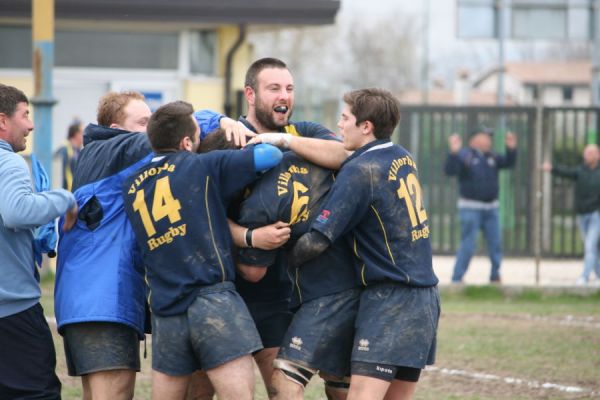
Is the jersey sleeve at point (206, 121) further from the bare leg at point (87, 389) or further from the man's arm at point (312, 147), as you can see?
the bare leg at point (87, 389)

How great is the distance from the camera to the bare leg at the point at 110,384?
20.1 feet

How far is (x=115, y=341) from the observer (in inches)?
242

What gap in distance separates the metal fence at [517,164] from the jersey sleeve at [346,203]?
522 inches

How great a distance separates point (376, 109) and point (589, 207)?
1128 cm

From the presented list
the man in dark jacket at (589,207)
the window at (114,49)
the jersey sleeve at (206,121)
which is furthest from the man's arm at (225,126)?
the window at (114,49)

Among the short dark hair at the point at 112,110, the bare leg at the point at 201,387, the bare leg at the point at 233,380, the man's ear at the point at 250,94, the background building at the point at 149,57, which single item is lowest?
the bare leg at the point at 201,387

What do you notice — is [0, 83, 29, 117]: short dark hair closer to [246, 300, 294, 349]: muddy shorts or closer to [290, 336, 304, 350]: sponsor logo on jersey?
[246, 300, 294, 349]: muddy shorts

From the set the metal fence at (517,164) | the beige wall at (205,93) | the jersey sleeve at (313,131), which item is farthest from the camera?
the beige wall at (205,93)

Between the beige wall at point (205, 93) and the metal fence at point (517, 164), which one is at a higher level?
the beige wall at point (205, 93)

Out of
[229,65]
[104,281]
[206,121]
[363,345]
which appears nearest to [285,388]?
[363,345]

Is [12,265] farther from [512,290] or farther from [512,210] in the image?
[512,210]

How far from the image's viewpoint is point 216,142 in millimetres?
6305

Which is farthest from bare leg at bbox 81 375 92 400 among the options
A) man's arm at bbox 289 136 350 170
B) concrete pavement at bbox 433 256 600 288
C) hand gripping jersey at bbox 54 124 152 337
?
concrete pavement at bbox 433 256 600 288

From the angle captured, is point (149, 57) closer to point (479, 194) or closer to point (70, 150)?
point (70, 150)
